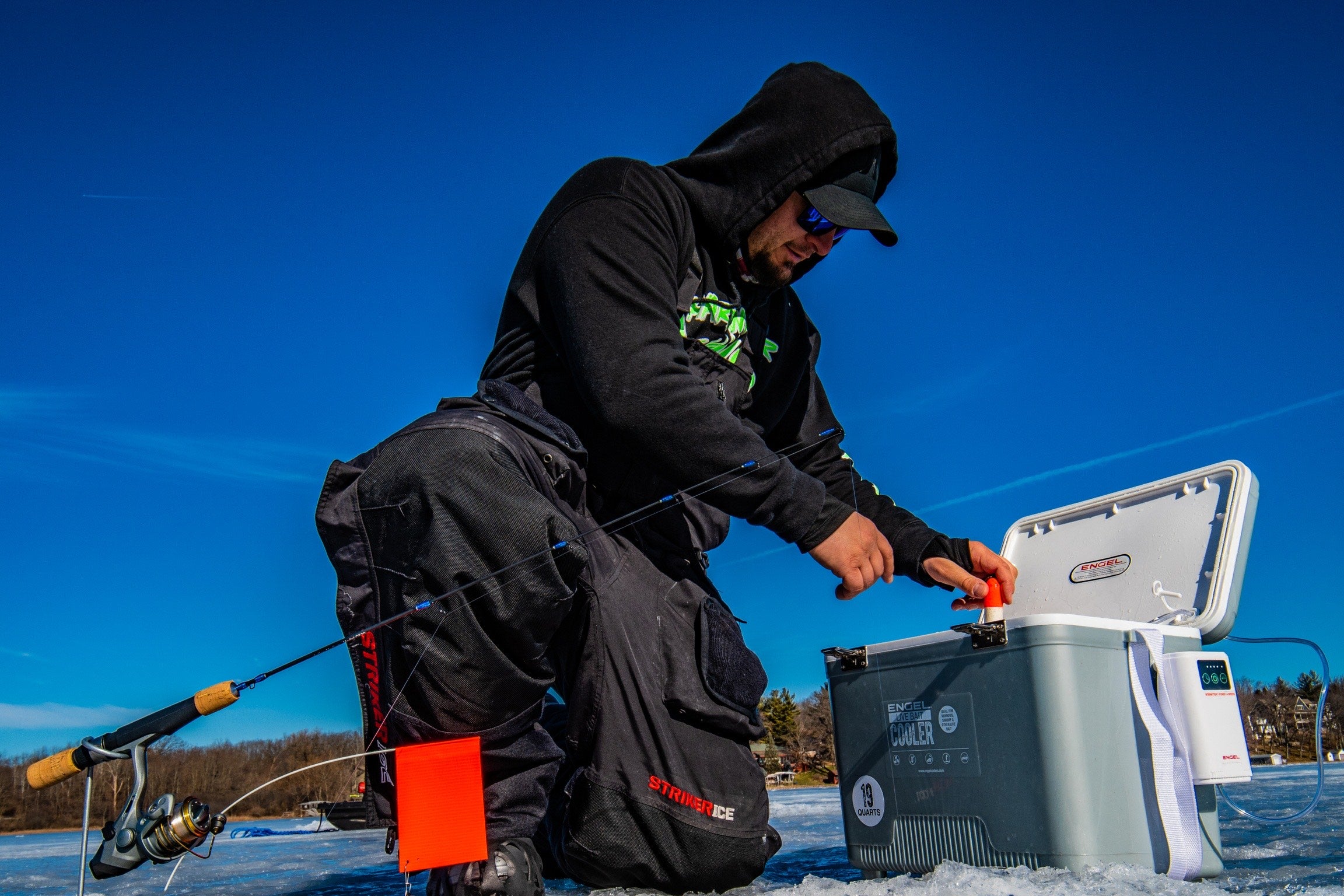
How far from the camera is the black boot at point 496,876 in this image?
5.43 ft

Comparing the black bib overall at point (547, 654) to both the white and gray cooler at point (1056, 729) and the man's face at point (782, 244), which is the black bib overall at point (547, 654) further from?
the man's face at point (782, 244)

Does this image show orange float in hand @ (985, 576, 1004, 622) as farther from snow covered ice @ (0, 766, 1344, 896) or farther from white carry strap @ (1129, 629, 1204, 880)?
snow covered ice @ (0, 766, 1344, 896)

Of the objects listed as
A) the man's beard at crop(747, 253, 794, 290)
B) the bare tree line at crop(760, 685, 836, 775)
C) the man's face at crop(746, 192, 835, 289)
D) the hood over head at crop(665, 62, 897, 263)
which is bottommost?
the bare tree line at crop(760, 685, 836, 775)

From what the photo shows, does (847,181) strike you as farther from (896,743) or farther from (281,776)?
(281,776)

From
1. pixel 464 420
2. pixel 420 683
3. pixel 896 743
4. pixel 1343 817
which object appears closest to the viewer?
pixel 420 683

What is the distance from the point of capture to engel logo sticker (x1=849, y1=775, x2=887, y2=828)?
2279mm

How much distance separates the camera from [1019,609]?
3016mm

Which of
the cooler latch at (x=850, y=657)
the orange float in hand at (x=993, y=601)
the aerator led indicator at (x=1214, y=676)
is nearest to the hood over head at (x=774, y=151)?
the cooler latch at (x=850, y=657)

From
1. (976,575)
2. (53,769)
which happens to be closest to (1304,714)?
(976,575)

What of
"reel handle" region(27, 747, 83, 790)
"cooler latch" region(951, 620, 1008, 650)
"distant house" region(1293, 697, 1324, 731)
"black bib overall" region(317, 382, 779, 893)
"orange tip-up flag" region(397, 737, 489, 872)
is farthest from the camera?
"distant house" region(1293, 697, 1324, 731)

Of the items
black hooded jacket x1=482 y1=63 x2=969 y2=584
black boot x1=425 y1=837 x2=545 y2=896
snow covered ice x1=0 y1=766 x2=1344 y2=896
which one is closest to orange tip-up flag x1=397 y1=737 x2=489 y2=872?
black boot x1=425 y1=837 x2=545 y2=896

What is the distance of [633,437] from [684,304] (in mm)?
544

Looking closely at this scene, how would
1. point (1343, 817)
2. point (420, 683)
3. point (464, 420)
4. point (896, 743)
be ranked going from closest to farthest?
point (420, 683)
point (464, 420)
point (896, 743)
point (1343, 817)

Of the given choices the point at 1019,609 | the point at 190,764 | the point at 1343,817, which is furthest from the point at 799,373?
the point at 1343,817
